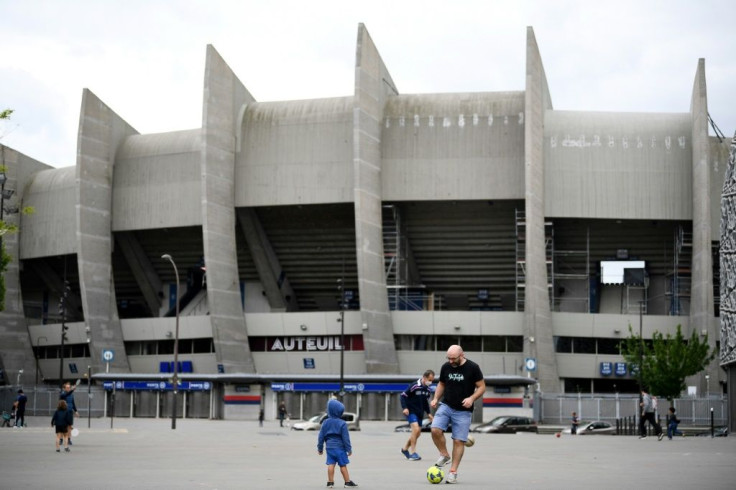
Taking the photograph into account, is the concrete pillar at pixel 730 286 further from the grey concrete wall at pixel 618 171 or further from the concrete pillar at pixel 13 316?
the concrete pillar at pixel 13 316

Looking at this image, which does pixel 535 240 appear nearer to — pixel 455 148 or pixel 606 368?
pixel 455 148

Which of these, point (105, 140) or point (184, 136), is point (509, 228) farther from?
point (105, 140)

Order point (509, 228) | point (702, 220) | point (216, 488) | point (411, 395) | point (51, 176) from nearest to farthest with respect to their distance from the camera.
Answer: point (216, 488)
point (411, 395)
point (702, 220)
point (509, 228)
point (51, 176)

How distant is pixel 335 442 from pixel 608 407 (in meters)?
43.0

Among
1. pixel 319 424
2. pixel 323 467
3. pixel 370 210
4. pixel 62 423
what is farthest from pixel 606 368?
pixel 323 467

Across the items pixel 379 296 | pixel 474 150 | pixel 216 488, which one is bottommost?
pixel 216 488

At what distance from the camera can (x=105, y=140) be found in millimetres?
70062

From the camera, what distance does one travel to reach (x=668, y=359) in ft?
202

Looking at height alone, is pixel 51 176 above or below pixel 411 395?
above

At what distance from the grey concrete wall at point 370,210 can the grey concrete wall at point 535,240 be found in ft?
26.1

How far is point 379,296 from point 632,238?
15.8 meters

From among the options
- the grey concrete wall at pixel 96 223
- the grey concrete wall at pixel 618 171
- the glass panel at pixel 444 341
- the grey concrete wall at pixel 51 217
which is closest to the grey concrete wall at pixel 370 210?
the glass panel at pixel 444 341

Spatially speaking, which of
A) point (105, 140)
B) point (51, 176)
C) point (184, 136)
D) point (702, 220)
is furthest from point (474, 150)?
point (51, 176)

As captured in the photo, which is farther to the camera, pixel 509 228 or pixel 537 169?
pixel 509 228
